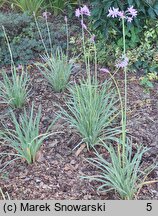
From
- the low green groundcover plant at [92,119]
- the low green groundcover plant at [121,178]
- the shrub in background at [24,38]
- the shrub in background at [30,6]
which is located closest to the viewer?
the low green groundcover plant at [121,178]

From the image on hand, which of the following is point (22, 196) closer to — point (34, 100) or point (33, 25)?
point (34, 100)

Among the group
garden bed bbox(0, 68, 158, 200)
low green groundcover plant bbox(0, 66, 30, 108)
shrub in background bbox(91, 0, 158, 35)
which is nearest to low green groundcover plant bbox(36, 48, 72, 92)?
garden bed bbox(0, 68, 158, 200)

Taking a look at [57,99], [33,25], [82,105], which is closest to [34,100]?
[57,99]

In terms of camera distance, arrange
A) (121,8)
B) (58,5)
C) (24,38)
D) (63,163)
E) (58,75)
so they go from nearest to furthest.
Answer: (63,163)
(58,75)
(121,8)
(24,38)
(58,5)

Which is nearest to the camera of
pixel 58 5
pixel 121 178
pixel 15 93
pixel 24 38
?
pixel 121 178

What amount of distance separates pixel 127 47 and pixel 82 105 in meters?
1.20

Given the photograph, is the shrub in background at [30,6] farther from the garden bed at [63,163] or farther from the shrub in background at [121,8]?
the garden bed at [63,163]

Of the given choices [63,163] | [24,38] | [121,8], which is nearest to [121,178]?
[63,163]

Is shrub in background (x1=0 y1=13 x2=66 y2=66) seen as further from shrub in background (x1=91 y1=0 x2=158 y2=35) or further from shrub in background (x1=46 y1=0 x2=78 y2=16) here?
shrub in background (x1=91 y1=0 x2=158 y2=35)

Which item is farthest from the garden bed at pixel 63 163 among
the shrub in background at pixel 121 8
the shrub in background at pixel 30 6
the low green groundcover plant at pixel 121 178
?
the shrub in background at pixel 30 6

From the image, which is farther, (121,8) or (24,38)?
(24,38)

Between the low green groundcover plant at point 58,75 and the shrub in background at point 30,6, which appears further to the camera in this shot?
the shrub in background at point 30,6

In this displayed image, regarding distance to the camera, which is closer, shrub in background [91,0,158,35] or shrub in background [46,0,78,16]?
shrub in background [91,0,158,35]

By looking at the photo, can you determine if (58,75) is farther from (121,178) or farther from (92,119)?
(121,178)
